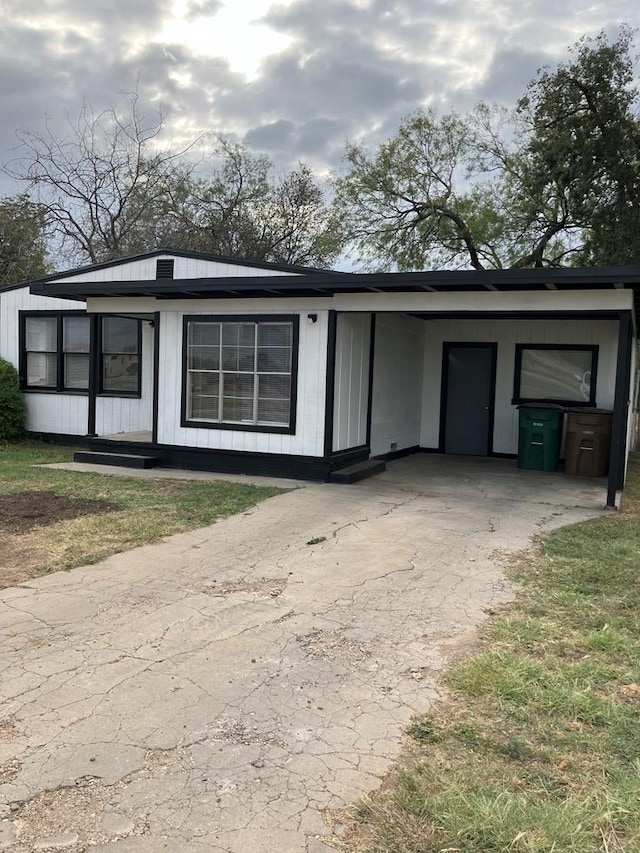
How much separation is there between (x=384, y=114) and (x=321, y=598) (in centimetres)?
2206

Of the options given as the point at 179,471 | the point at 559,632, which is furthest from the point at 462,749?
the point at 179,471

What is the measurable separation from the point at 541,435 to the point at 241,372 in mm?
4966

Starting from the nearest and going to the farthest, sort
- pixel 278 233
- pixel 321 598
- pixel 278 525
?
pixel 321 598 < pixel 278 525 < pixel 278 233

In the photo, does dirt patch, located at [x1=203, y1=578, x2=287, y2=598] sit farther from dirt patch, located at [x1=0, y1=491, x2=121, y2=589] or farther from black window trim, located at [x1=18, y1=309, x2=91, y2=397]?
black window trim, located at [x1=18, y1=309, x2=91, y2=397]

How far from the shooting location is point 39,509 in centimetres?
751

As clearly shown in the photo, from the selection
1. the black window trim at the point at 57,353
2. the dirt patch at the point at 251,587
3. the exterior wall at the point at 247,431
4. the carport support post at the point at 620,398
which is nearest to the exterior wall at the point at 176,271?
the exterior wall at the point at 247,431

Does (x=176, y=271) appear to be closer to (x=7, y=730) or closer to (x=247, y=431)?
(x=247, y=431)

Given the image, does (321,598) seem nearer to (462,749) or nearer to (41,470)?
(462,749)

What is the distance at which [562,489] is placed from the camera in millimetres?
9664

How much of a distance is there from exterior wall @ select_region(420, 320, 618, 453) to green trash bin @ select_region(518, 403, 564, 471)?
1.24 m

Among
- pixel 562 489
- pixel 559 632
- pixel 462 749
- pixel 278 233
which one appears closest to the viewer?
pixel 462 749

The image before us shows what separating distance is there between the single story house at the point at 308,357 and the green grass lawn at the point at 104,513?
1.39 metres

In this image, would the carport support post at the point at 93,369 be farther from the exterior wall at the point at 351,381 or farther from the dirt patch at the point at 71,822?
the dirt patch at the point at 71,822

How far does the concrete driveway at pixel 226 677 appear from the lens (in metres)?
2.53
